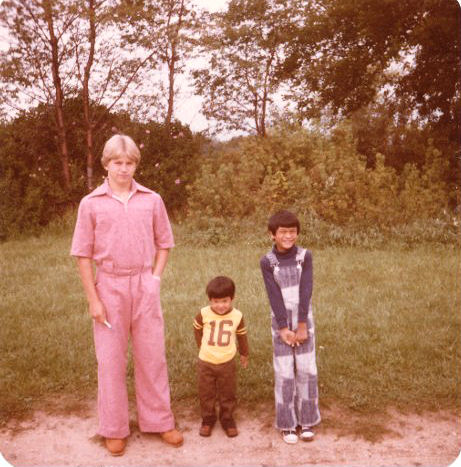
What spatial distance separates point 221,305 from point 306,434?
1.02 m

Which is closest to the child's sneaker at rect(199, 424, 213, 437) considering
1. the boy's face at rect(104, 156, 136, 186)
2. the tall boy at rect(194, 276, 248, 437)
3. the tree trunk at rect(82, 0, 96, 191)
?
the tall boy at rect(194, 276, 248, 437)

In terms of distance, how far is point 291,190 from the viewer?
440 inches

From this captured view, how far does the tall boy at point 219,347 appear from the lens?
12.9ft

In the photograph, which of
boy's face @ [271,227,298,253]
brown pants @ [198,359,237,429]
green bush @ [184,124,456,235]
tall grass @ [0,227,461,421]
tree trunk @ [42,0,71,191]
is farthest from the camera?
tree trunk @ [42,0,71,191]

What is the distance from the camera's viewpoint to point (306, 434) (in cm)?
395

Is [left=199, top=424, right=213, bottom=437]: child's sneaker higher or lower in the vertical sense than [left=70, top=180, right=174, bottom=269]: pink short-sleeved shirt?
lower

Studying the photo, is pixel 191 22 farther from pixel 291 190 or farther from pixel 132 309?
pixel 132 309

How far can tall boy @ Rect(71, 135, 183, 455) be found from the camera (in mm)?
3664

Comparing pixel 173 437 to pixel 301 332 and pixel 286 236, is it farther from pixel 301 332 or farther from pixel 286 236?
pixel 286 236

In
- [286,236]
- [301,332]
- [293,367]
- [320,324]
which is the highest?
[286,236]

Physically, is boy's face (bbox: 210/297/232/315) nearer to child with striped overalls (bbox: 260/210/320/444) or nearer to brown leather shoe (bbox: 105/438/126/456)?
child with striped overalls (bbox: 260/210/320/444)

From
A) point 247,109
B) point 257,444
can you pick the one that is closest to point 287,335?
point 257,444

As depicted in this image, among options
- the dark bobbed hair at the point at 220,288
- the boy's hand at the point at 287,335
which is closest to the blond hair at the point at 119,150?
the dark bobbed hair at the point at 220,288

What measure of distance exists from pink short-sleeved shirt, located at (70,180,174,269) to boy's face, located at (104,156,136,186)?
0.27 feet
